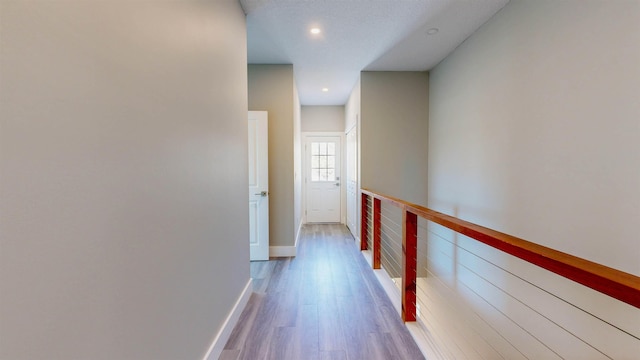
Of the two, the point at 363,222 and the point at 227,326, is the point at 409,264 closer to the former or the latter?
the point at 227,326

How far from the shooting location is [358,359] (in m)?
1.60

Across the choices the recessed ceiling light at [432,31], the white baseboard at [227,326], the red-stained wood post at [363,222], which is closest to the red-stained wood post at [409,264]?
the white baseboard at [227,326]

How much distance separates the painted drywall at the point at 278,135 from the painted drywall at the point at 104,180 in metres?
1.91

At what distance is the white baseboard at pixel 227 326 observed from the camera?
1.52 m

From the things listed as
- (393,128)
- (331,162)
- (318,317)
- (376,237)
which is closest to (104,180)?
(318,317)

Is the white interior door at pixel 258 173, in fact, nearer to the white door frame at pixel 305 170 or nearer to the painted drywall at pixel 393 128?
the painted drywall at pixel 393 128

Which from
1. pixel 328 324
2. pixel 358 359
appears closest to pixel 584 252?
pixel 358 359

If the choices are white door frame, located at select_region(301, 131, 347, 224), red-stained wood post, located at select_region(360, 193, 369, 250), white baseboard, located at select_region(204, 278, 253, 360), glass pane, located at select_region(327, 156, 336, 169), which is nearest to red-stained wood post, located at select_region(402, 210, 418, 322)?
white baseboard, located at select_region(204, 278, 253, 360)

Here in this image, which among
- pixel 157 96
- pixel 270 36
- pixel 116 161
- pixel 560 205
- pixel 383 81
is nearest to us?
pixel 116 161

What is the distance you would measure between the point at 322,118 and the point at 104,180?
5080 mm

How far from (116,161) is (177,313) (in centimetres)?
71

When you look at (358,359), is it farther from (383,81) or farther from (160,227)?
(383,81)

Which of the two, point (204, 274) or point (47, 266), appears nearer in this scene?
point (47, 266)

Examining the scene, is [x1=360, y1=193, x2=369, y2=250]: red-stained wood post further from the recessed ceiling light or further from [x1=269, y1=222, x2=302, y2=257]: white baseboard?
the recessed ceiling light
